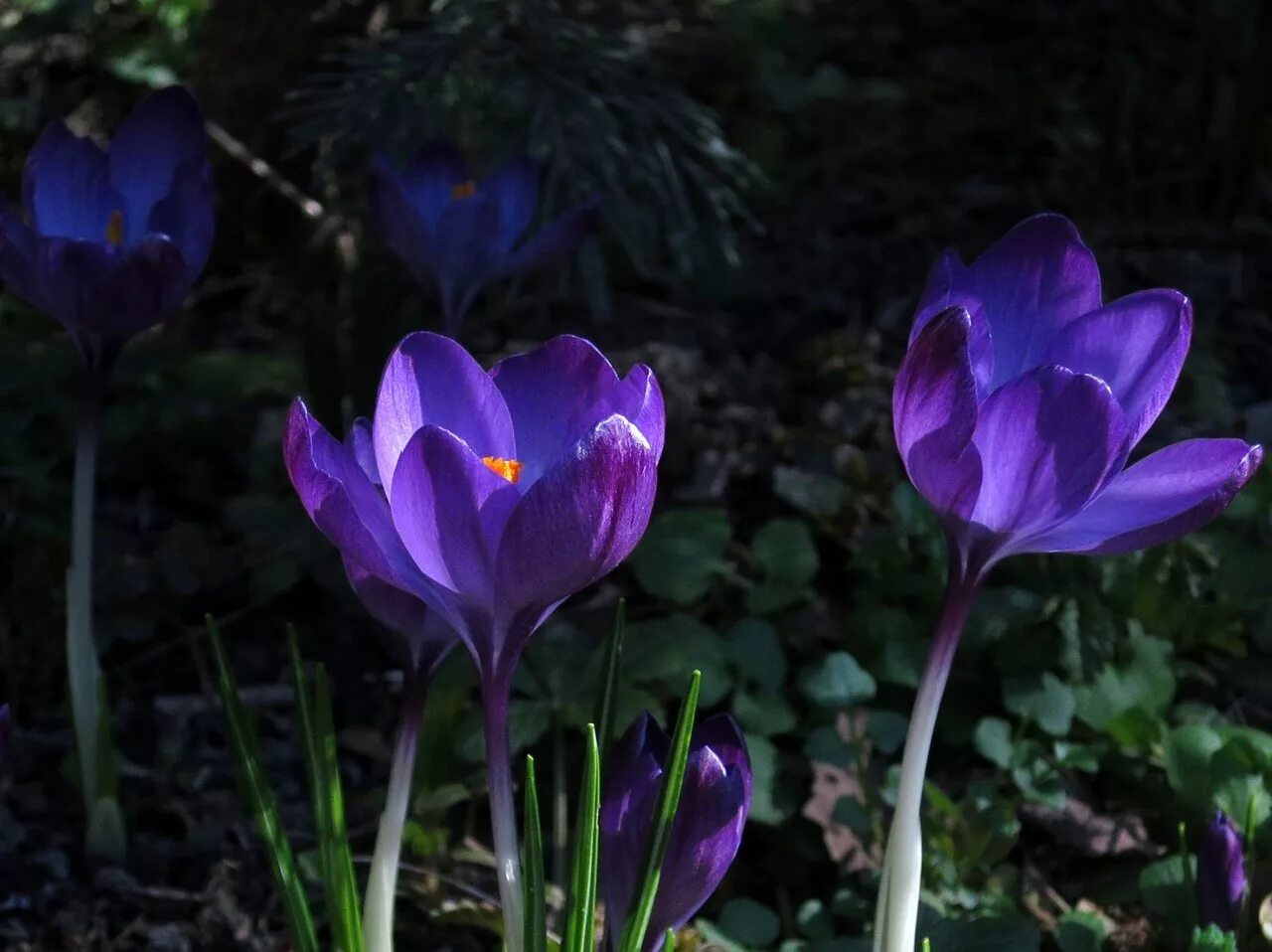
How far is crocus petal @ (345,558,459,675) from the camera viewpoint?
1118mm

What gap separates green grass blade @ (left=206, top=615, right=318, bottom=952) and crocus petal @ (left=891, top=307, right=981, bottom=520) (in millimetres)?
570

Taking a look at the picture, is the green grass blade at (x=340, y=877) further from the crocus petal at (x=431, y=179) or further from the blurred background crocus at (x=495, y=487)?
the crocus petal at (x=431, y=179)

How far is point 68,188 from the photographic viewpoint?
5.22 feet

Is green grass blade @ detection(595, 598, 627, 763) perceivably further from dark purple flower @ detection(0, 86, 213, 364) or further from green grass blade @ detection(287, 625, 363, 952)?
dark purple flower @ detection(0, 86, 213, 364)

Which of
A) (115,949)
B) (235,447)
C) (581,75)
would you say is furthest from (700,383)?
(115,949)

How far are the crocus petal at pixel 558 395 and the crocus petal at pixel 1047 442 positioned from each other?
234mm

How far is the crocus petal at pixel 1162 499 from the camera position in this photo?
3.36ft

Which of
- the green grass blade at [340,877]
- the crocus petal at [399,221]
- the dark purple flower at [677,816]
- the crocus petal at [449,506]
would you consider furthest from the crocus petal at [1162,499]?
the crocus petal at [399,221]

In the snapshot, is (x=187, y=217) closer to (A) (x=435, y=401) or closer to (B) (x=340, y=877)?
(A) (x=435, y=401)

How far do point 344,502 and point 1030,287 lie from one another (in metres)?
0.54

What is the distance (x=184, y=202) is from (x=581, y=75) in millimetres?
825

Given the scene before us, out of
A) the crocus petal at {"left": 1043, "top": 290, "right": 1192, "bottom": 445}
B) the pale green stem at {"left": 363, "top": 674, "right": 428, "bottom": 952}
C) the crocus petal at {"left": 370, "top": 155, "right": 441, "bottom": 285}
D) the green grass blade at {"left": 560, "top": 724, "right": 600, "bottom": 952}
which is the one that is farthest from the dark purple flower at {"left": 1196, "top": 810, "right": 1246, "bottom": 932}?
the crocus petal at {"left": 370, "top": 155, "right": 441, "bottom": 285}

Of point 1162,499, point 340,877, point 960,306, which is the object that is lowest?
point 340,877

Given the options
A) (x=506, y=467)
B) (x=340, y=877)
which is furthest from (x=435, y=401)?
(x=340, y=877)
